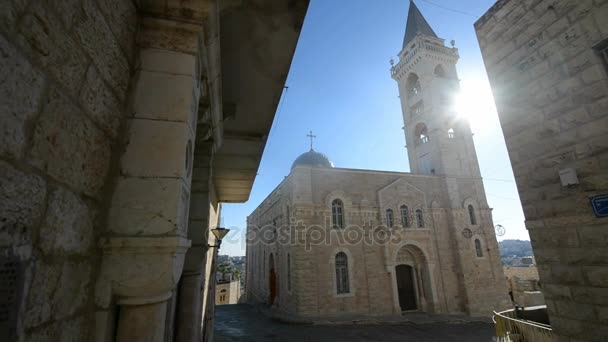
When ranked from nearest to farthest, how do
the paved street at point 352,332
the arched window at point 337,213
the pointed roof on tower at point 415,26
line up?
the paved street at point 352,332 → the arched window at point 337,213 → the pointed roof on tower at point 415,26

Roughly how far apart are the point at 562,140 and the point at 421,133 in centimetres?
2007

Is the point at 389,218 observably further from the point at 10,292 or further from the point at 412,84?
the point at 10,292

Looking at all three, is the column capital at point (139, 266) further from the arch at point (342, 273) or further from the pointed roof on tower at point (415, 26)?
the pointed roof on tower at point (415, 26)

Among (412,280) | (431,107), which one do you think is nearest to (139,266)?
(412,280)

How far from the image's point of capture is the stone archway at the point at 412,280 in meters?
16.1

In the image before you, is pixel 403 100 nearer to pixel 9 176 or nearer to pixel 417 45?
pixel 417 45

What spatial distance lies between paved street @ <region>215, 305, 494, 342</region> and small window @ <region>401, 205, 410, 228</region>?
17.9ft

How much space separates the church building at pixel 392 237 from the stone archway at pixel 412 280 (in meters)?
0.06

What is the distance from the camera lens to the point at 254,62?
2479mm

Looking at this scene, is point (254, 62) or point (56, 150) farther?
point (254, 62)

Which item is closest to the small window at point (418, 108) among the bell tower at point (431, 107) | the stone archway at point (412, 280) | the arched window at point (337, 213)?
the bell tower at point (431, 107)

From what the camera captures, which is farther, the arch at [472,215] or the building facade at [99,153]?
the arch at [472,215]

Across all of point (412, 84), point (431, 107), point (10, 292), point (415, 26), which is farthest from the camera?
point (415, 26)

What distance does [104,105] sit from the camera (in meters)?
1.33
